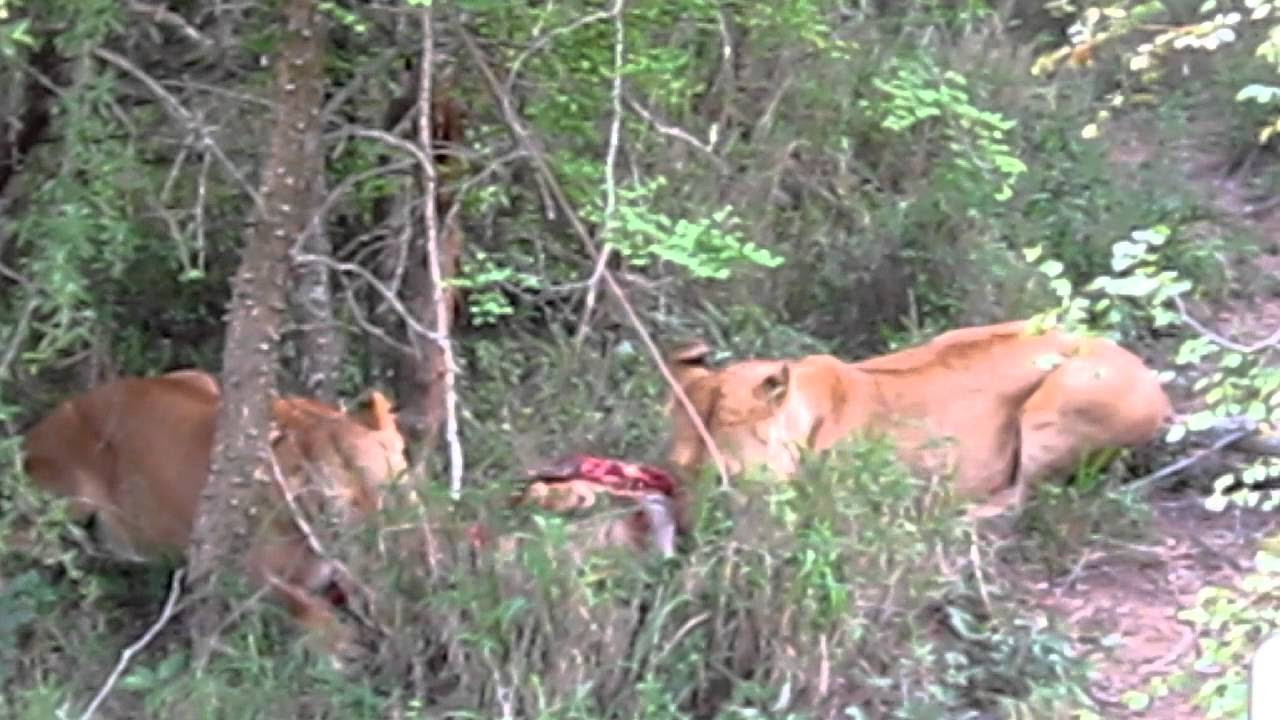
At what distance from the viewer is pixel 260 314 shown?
517 cm

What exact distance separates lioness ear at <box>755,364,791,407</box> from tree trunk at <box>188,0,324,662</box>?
1.61 meters

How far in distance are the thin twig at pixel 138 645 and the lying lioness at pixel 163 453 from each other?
0.31 metres

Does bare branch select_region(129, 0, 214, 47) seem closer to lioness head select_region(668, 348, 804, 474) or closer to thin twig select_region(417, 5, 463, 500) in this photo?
thin twig select_region(417, 5, 463, 500)

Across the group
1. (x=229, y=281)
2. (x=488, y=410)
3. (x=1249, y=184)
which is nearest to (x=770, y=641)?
(x=488, y=410)

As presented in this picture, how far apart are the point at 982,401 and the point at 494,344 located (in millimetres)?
1712

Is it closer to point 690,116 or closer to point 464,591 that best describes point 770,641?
point 464,591

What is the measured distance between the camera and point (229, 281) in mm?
6277

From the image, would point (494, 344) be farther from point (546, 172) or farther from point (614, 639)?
point (614, 639)

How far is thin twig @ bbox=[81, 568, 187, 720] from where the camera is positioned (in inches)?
200

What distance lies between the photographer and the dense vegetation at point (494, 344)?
16.6 feet

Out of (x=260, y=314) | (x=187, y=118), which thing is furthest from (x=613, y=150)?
(x=187, y=118)

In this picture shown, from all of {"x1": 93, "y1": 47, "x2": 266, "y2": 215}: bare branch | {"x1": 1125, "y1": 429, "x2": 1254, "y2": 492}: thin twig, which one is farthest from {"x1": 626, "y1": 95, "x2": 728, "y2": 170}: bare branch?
{"x1": 1125, "y1": 429, "x2": 1254, "y2": 492}: thin twig

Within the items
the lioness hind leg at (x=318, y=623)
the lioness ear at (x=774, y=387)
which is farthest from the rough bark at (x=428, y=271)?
the lioness ear at (x=774, y=387)

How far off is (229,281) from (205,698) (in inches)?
66.0
